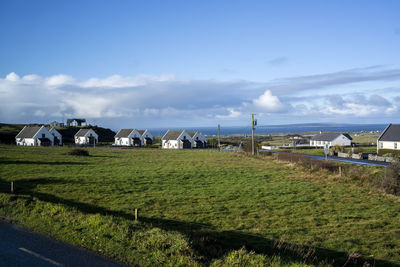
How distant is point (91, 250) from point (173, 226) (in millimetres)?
4852

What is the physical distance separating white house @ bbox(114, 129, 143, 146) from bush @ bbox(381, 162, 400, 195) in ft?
299

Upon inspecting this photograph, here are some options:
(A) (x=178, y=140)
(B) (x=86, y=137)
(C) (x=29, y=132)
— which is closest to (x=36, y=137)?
(C) (x=29, y=132)

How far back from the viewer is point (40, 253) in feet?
33.6

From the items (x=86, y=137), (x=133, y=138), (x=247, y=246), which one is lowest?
(x=247, y=246)

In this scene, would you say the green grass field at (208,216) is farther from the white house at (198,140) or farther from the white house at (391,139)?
the white house at (198,140)

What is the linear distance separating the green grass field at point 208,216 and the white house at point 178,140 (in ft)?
218

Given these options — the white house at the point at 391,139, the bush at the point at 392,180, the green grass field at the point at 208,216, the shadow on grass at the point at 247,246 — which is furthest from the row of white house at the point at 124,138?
the shadow on grass at the point at 247,246

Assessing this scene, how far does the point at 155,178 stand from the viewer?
29.2 meters

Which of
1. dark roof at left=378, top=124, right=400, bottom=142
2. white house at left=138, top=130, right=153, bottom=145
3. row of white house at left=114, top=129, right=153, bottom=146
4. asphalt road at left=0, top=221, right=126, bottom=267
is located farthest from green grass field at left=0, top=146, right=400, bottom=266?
white house at left=138, top=130, right=153, bottom=145

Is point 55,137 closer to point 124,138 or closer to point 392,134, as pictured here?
point 124,138

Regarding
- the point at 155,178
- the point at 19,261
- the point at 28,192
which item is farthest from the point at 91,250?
the point at 155,178

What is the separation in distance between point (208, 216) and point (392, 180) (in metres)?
19.2

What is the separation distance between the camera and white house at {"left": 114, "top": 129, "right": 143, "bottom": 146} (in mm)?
107812

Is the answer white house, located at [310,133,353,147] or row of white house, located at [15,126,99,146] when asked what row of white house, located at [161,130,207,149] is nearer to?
row of white house, located at [15,126,99,146]
